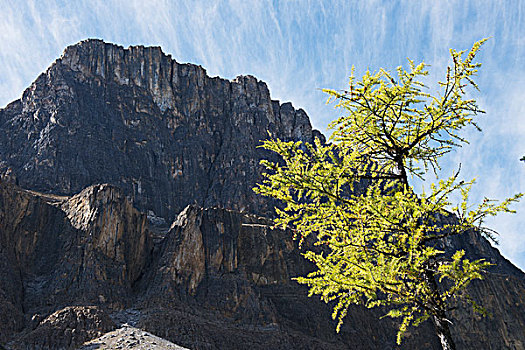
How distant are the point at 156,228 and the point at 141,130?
26.1 m

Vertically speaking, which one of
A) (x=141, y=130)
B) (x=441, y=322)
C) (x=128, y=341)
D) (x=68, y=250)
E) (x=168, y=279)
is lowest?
(x=128, y=341)

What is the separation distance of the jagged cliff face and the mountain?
0.30 metres

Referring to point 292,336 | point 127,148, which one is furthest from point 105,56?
point 292,336

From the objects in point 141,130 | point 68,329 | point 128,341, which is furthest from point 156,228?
point 128,341

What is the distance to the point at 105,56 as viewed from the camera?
93.6 m

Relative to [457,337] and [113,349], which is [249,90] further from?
[113,349]

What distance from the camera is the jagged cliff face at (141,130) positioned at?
78.3 m

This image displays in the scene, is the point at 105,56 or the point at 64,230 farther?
the point at 105,56

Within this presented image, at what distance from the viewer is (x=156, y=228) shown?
7562 cm

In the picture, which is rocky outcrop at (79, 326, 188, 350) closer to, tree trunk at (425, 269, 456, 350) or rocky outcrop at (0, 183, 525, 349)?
rocky outcrop at (0, 183, 525, 349)

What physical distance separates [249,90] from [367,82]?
103723 mm

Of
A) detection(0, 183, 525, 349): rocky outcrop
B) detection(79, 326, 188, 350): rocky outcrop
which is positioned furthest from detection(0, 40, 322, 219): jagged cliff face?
detection(79, 326, 188, 350): rocky outcrop

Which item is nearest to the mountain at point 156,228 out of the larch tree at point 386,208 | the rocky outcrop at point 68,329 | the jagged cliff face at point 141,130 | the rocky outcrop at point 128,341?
the rocky outcrop at point 68,329

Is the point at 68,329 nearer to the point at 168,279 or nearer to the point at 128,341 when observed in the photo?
the point at 128,341
